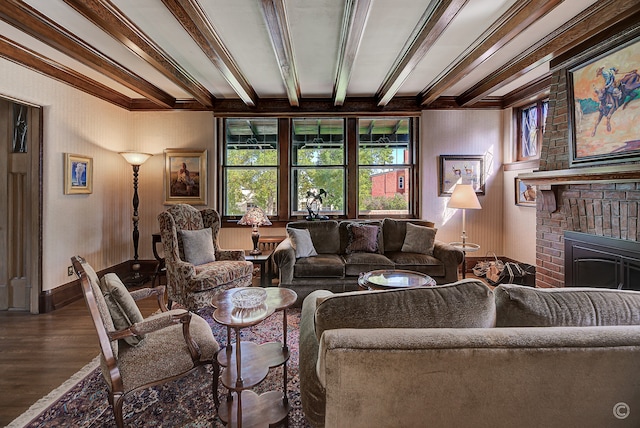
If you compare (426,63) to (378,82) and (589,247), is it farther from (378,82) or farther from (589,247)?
(589,247)

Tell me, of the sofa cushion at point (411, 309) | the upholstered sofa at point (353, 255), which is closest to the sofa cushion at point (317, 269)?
the upholstered sofa at point (353, 255)

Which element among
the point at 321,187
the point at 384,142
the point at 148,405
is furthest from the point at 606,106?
the point at 148,405

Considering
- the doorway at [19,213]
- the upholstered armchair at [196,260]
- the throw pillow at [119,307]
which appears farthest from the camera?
the doorway at [19,213]

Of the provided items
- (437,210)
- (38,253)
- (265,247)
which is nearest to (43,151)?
(38,253)

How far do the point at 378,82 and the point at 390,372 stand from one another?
4068mm

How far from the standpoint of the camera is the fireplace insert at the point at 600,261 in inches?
101

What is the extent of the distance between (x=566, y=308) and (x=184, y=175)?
497cm

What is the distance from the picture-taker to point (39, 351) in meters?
2.62

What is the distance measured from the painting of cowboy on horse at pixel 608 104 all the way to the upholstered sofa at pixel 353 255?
172 cm

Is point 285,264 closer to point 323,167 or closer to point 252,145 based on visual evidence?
point 323,167

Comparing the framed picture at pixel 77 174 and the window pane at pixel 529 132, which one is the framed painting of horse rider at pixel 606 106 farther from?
the framed picture at pixel 77 174

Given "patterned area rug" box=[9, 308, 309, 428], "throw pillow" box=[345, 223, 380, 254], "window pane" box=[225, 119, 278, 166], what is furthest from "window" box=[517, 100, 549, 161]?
"patterned area rug" box=[9, 308, 309, 428]

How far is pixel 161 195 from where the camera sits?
5004 millimetres

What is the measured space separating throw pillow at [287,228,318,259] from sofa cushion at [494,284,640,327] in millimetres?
2794
